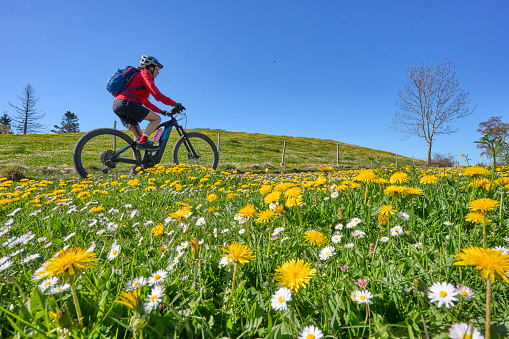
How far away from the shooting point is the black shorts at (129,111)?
5.84 metres

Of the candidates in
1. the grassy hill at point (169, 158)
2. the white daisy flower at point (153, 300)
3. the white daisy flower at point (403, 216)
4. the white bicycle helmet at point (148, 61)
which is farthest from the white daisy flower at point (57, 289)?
the white bicycle helmet at point (148, 61)

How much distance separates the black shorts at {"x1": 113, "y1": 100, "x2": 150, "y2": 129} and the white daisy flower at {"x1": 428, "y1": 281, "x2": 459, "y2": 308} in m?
6.44

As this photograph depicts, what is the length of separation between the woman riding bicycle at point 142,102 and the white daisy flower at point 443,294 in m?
6.44

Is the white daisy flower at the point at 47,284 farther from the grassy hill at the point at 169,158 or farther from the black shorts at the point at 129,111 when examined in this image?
the black shorts at the point at 129,111

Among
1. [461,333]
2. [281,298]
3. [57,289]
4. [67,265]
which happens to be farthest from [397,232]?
[57,289]

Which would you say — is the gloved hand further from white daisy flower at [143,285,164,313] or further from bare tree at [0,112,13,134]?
bare tree at [0,112,13,134]

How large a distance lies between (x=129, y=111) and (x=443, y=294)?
650 cm

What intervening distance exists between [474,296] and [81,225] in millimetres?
2740

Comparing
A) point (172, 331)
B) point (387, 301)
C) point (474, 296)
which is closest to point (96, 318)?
point (172, 331)

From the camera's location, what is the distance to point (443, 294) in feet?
2.74

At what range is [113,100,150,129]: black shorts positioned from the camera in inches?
230

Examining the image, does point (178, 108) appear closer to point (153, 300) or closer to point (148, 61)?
point (148, 61)

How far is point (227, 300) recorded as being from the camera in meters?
1.09

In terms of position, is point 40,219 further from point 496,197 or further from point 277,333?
point 496,197
